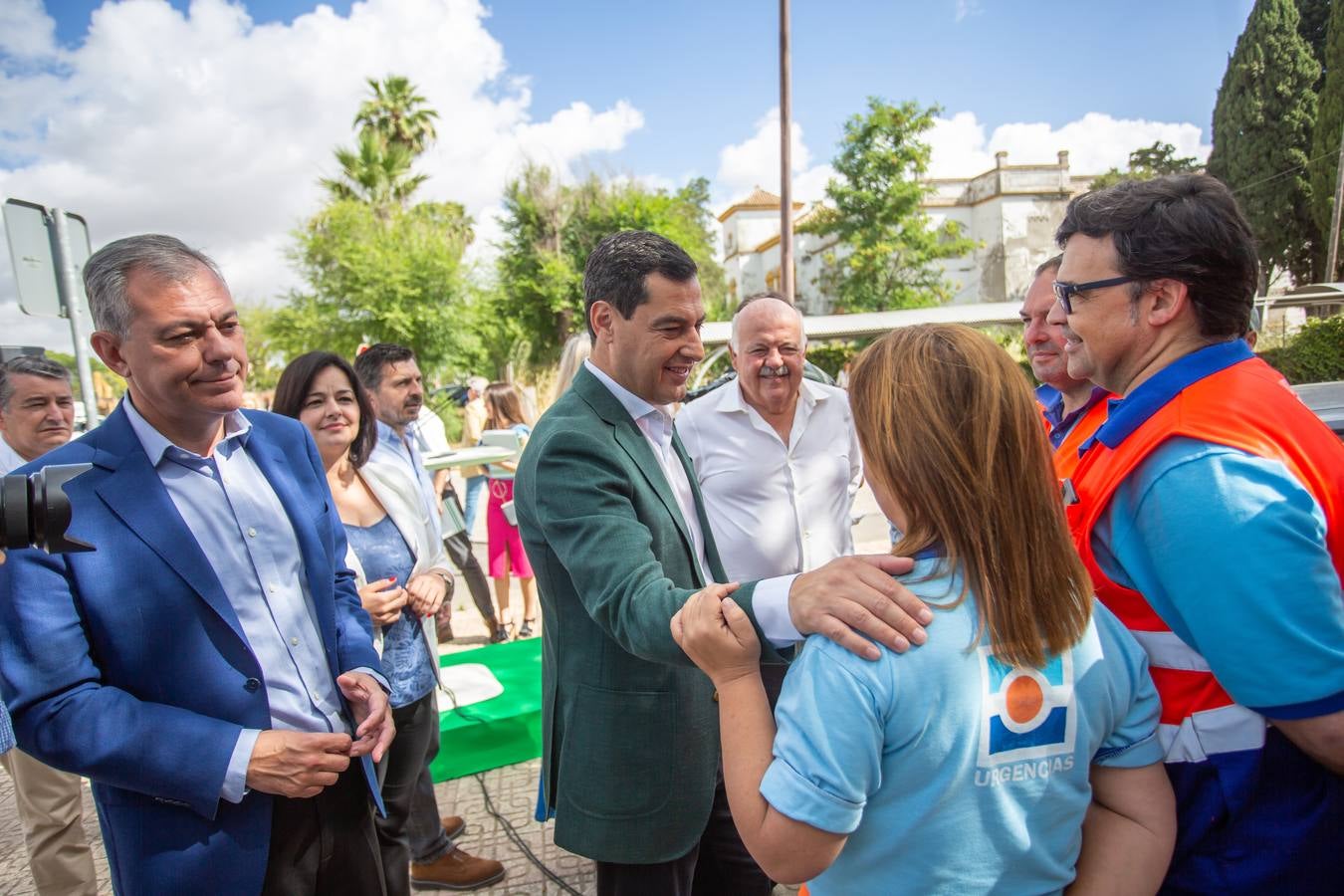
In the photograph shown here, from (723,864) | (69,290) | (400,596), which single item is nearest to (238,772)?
(400,596)

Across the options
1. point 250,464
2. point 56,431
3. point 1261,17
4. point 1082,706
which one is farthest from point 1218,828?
point 1261,17

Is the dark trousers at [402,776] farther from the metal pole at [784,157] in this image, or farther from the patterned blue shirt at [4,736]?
the metal pole at [784,157]

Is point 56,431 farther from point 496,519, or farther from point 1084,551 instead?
point 1084,551

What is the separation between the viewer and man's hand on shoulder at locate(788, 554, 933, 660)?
1.05 metres

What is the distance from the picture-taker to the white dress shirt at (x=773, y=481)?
3410mm

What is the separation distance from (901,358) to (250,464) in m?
1.61

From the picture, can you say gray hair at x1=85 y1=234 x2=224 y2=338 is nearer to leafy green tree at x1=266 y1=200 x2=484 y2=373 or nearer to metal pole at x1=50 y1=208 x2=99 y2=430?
metal pole at x1=50 y1=208 x2=99 y2=430

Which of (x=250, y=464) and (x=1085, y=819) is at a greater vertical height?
(x=250, y=464)

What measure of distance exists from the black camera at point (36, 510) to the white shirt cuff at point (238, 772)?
1.96ft

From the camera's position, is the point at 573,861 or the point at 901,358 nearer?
the point at 901,358

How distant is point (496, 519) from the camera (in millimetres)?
6277

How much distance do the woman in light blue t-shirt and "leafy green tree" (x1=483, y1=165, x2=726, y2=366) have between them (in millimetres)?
26698

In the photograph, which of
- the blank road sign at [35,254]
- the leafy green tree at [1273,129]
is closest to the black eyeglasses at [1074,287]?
the blank road sign at [35,254]

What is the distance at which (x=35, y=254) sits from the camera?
382cm
